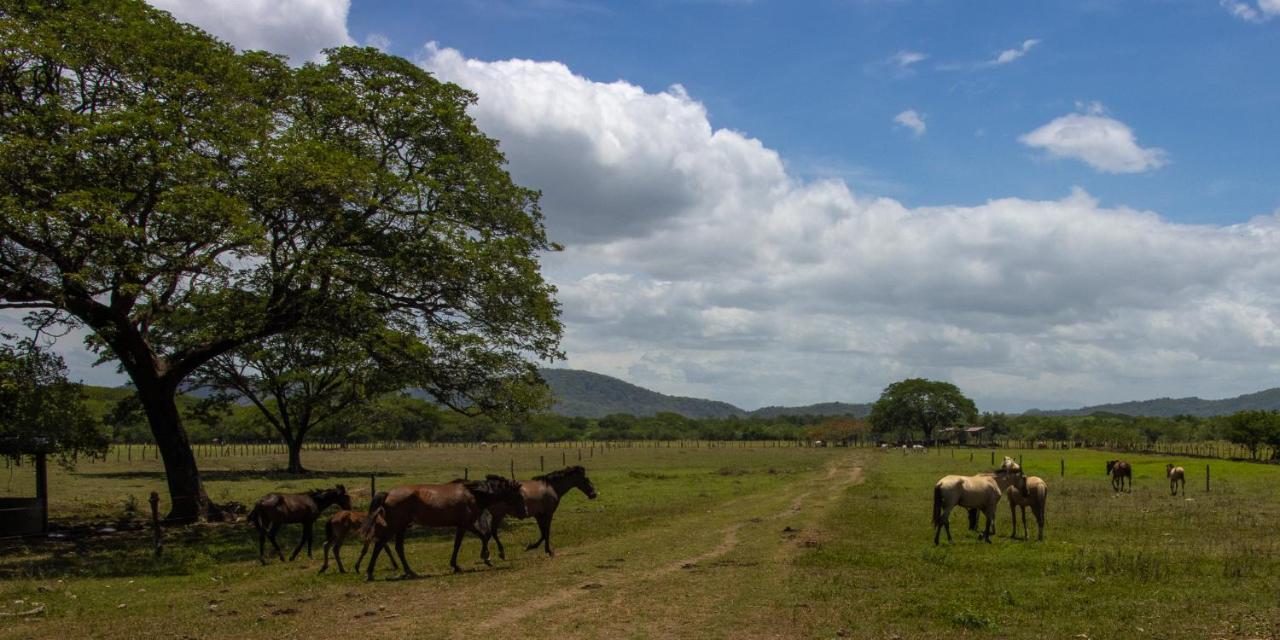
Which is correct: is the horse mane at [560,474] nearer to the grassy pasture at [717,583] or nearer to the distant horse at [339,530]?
the grassy pasture at [717,583]

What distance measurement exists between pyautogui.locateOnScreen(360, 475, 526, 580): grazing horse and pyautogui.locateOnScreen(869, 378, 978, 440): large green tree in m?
125

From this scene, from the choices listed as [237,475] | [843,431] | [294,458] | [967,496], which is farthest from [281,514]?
[843,431]

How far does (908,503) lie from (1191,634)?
59.3 feet

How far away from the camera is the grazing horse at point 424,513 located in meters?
15.1

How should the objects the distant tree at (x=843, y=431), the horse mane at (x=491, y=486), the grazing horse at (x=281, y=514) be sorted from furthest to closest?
the distant tree at (x=843, y=431) < the grazing horse at (x=281, y=514) < the horse mane at (x=491, y=486)

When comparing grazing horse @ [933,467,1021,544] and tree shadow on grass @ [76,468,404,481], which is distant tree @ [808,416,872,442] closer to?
tree shadow on grass @ [76,468,404,481]

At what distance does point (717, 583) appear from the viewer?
13367 mm

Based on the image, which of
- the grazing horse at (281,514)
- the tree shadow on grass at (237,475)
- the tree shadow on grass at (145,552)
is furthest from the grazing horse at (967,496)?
the tree shadow on grass at (237,475)

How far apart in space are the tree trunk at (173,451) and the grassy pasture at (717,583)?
4.41 ft

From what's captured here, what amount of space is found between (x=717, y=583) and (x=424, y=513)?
5690 mm

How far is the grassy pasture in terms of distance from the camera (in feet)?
35.0

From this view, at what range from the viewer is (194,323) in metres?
20.8

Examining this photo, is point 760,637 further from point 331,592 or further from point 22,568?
point 22,568

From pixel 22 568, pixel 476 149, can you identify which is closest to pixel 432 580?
pixel 22 568
